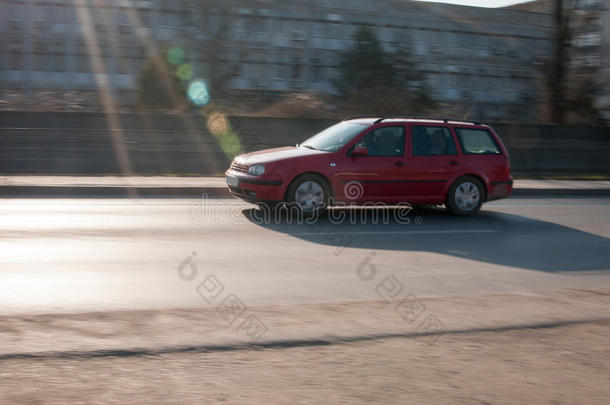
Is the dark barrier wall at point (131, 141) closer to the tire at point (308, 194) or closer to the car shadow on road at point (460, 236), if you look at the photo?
the car shadow on road at point (460, 236)

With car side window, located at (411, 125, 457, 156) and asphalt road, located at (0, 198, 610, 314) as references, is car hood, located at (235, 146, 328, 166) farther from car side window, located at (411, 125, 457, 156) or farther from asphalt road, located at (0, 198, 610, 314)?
car side window, located at (411, 125, 457, 156)

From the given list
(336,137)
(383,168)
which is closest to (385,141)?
(383,168)

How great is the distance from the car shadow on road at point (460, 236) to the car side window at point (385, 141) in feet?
3.74

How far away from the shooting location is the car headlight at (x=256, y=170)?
10.6 meters

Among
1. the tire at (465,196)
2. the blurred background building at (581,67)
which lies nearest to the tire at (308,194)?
the tire at (465,196)

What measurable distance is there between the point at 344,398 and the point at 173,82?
26.8 m

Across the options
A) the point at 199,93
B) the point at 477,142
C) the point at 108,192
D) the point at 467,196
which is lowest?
the point at 467,196

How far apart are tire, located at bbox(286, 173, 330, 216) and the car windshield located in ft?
2.20

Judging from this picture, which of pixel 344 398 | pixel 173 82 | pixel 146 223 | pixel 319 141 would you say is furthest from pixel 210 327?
pixel 173 82

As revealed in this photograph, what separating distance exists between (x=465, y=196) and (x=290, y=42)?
46023 millimetres

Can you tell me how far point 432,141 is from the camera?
38.9 feet

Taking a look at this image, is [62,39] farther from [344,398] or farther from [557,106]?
[344,398]

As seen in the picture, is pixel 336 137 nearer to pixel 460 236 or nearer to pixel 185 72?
pixel 460 236

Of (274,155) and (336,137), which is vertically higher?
(336,137)
